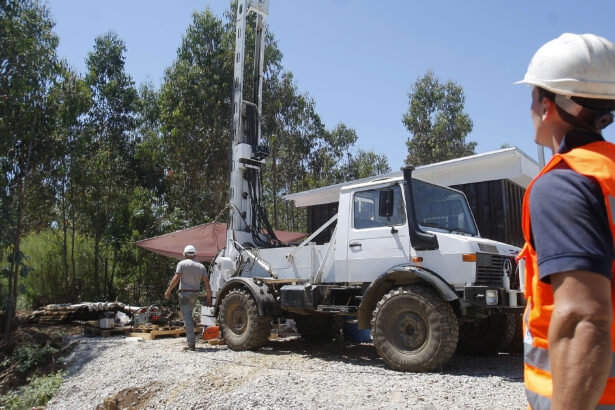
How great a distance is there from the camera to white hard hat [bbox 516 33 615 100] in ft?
4.67

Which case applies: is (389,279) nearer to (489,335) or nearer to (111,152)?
(489,335)

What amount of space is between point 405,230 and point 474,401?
2.60 m

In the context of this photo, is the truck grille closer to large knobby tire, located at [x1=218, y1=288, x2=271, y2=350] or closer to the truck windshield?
the truck windshield

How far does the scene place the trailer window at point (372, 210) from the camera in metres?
7.10

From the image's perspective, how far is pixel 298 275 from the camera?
27.9 ft

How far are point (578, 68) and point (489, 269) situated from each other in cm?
561

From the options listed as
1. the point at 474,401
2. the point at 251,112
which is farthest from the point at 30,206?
the point at 474,401

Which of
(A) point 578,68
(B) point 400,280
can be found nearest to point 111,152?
(B) point 400,280

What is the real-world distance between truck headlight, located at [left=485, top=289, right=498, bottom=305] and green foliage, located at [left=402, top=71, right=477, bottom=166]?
21.9 meters

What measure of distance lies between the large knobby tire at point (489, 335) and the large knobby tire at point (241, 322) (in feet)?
11.0

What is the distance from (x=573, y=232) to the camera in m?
1.24

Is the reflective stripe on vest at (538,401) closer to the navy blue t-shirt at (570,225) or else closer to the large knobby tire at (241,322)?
the navy blue t-shirt at (570,225)

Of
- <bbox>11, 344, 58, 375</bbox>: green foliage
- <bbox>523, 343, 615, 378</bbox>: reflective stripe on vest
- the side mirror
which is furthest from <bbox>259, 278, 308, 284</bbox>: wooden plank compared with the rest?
<bbox>523, 343, 615, 378</bbox>: reflective stripe on vest

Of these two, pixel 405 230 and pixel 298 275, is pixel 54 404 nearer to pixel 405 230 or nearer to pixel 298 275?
pixel 298 275
